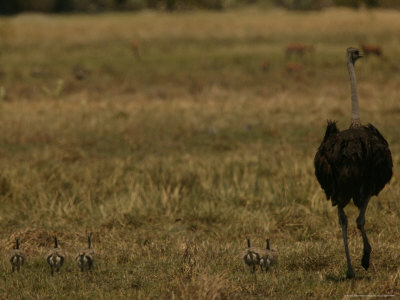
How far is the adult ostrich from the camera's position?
708 cm

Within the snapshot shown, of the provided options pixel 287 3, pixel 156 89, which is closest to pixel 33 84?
pixel 156 89

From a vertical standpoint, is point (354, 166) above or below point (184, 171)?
above

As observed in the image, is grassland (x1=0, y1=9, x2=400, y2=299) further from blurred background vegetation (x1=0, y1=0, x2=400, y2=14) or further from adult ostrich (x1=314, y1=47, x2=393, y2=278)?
blurred background vegetation (x1=0, y1=0, x2=400, y2=14)

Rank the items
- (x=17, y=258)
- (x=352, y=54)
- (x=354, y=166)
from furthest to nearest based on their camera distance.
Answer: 1. (x=352, y=54)
2. (x=17, y=258)
3. (x=354, y=166)

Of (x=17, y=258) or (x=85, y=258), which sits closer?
(x=85, y=258)

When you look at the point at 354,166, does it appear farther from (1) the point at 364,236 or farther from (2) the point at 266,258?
(2) the point at 266,258

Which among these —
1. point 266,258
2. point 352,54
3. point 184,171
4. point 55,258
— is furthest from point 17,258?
point 184,171

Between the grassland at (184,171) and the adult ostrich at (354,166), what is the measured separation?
0.84m

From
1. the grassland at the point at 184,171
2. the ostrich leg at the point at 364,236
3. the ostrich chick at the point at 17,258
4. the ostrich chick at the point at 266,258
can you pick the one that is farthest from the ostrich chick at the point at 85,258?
the ostrich leg at the point at 364,236

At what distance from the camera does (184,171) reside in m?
13.5

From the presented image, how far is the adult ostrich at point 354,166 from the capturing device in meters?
→ 7.08

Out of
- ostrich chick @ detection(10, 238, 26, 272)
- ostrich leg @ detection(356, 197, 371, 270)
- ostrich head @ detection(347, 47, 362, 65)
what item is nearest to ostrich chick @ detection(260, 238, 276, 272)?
ostrich leg @ detection(356, 197, 371, 270)

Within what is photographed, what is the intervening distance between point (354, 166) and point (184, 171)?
6718 millimetres

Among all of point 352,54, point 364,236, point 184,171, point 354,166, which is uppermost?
point 352,54
